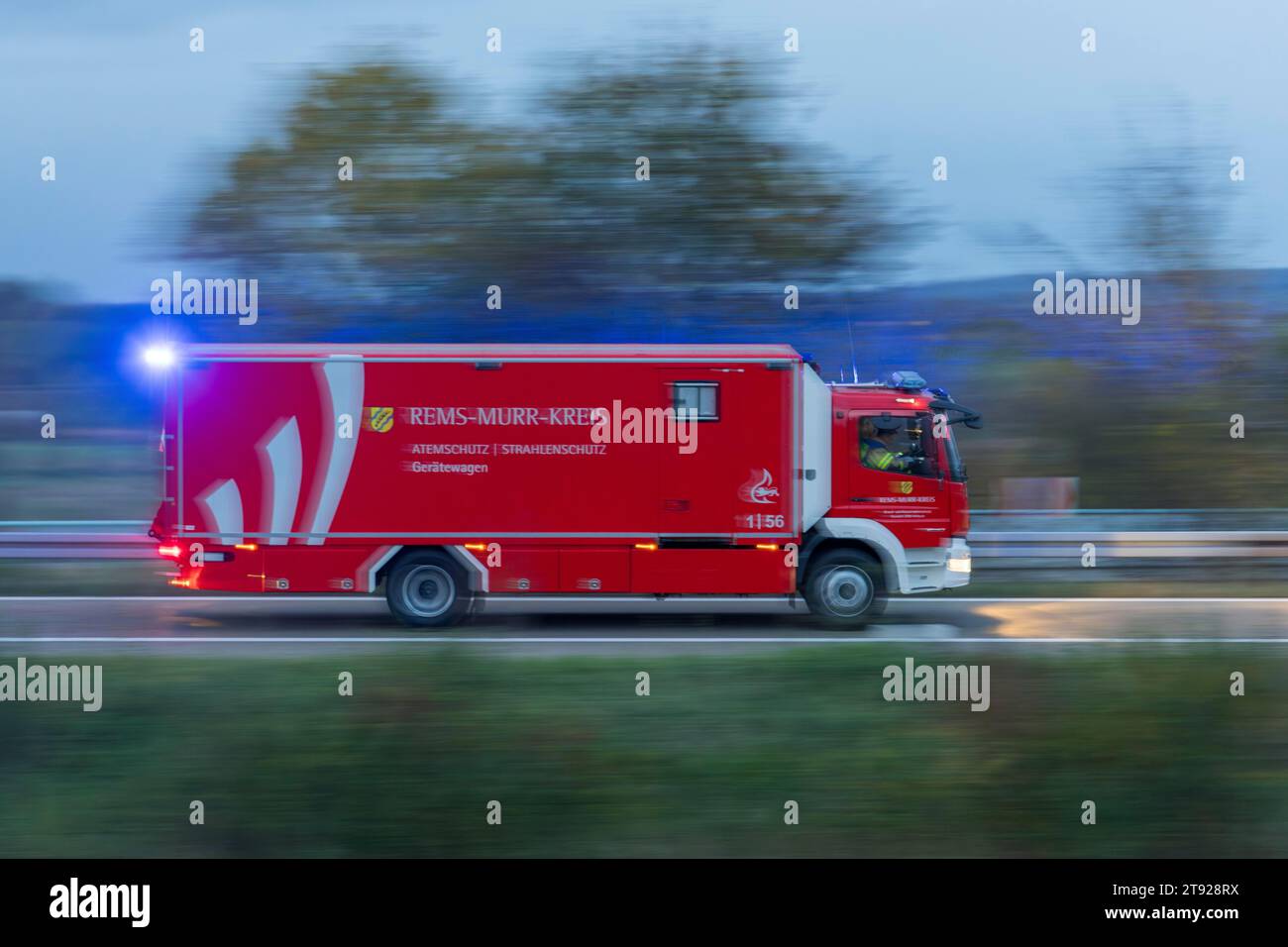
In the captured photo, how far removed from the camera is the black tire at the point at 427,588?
1342cm

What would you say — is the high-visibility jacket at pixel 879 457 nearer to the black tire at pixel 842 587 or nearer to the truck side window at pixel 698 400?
the black tire at pixel 842 587

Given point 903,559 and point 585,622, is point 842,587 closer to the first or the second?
point 903,559

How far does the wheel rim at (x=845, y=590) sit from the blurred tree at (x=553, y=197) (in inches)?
236

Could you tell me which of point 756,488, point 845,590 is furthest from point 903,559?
point 756,488

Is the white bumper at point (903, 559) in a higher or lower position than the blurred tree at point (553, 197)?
lower

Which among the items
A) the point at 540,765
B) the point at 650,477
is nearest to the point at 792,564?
the point at 650,477

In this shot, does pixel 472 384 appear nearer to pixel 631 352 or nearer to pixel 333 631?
pixel 631 352

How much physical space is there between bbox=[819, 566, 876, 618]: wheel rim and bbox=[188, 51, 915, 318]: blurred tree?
600cm

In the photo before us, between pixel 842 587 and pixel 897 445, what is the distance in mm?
1557

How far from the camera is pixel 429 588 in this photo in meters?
13.5

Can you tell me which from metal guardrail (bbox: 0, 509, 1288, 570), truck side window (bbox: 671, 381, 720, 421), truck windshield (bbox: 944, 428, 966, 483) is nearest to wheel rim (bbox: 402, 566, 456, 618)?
truck side window (bbox: 671, 381, 720, 421)

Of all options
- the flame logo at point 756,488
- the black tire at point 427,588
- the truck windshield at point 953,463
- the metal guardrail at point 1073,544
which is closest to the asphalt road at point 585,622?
the black tire at point 427,588

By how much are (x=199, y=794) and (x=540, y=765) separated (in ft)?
4.98

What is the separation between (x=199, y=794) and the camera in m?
5.91
